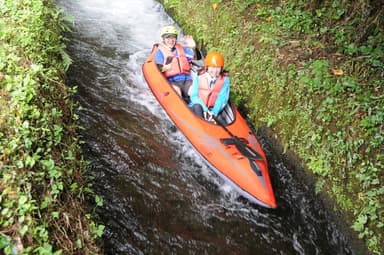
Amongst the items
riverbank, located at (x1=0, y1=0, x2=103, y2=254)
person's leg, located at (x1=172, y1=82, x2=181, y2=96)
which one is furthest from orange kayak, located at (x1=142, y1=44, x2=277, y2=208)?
riverbank, located at (x1=0, y1=0, x2=103, y2=254)

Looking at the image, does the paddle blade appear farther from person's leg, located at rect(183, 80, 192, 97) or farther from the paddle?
person's leg, located at rect(183, 80, 192, 97)

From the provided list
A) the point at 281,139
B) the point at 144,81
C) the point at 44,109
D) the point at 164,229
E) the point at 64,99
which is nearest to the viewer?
the point at 44,109

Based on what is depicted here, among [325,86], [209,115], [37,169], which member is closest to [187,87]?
[209,115]

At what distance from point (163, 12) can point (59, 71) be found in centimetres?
749

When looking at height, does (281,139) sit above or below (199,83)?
below

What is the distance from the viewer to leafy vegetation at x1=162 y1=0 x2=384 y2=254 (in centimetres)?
436

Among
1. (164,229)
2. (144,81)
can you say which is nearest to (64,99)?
(164,229)

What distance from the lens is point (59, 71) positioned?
5746 millimetres

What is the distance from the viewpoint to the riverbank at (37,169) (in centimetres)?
262

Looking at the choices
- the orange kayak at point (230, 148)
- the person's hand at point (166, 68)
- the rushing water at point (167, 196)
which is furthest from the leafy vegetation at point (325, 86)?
the person's hand at point (166, 68)

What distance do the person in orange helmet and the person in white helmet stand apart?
0.93 metres

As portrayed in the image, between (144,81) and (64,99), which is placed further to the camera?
(144,81)

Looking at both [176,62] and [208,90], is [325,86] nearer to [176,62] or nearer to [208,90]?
[208,90]

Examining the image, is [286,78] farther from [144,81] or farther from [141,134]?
[144,81]
